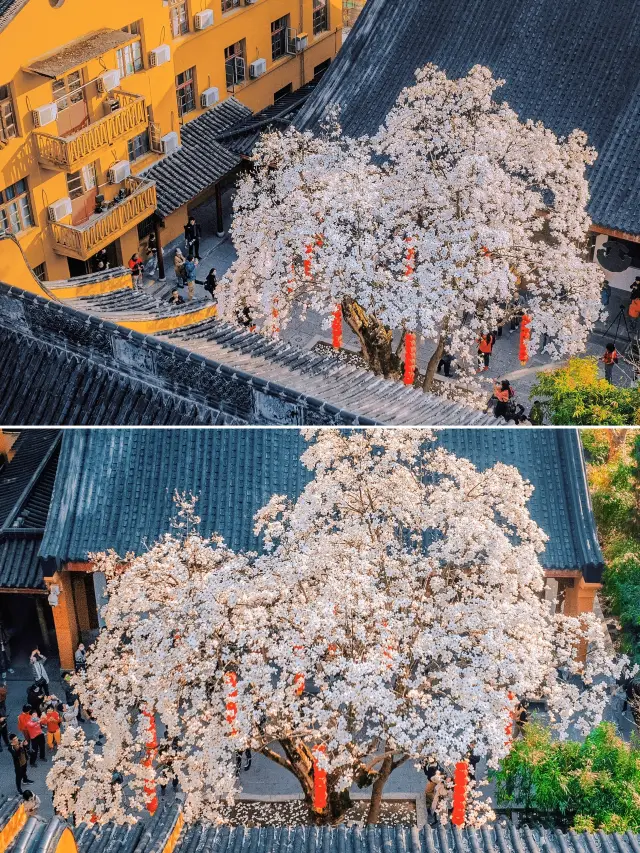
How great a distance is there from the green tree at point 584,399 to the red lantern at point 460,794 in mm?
8474

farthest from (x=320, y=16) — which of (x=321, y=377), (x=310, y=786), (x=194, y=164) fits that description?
(x=310, y=786)

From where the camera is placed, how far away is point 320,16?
44188mm

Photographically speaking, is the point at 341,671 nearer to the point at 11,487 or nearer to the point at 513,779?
the point at 513,779

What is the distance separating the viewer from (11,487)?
22.3 metres

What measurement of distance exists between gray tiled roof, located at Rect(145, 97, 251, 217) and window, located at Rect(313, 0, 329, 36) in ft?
21.0

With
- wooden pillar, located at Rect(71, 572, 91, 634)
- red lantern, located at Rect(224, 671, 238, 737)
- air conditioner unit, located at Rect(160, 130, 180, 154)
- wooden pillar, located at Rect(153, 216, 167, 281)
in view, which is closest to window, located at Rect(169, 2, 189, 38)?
air conditioner unit, located at Rect(160, 130, 180, 154)

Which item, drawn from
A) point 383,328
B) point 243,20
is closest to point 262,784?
point 383,328

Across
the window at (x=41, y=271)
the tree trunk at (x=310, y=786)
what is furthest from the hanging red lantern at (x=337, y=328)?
the tree trunk at (x=310, y=786)

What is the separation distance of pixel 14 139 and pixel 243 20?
11878mm

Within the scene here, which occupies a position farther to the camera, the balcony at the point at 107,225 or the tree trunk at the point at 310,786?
the balcony at the point at 107,225

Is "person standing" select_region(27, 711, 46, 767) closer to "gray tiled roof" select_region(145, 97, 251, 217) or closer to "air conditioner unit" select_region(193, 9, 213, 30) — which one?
"gray tiled roof" select_region(145, 97, 251, 217)

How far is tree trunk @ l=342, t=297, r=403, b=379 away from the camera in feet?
89.1

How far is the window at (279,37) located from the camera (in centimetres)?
4216

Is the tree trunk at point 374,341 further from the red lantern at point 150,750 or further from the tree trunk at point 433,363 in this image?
the red lantern at point 150,750
